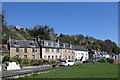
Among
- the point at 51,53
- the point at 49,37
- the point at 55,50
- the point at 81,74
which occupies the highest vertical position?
the point at 49,37

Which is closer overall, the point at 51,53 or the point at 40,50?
the point at 40,50


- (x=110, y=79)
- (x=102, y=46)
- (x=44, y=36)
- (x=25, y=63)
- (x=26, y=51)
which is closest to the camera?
A: (x=110, y=79)

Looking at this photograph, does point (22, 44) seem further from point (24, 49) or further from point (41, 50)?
point (41, 50)

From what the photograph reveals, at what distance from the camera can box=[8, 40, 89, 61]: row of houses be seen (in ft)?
191

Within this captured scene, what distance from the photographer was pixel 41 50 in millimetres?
65438

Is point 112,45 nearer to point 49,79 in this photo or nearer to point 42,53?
point 42,53

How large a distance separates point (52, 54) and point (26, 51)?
11.7 meters

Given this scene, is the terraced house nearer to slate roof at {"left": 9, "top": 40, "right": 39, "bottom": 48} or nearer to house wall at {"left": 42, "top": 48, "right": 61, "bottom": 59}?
house wall at {"left": 42, "top": 48, "right": 61, "bottom": 59}

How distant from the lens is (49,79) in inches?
619

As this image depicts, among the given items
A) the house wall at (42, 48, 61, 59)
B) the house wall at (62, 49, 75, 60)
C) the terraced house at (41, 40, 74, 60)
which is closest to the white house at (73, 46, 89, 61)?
the house wall at (62, 49, 75, 60)

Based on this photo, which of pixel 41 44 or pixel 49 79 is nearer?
pixel 49 79

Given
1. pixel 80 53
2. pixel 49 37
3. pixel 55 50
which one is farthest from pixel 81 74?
pixel 49 37

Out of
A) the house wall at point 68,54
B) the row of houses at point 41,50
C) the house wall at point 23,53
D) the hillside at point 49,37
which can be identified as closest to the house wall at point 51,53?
the row of houses at point 41,50

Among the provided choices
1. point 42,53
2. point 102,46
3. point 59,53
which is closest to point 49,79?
point 42,53
